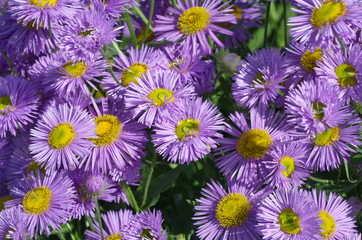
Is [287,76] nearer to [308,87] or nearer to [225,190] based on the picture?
[308,87]

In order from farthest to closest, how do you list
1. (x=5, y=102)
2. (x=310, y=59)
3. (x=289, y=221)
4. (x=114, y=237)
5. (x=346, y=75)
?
(x=5, y=102) < (x=114, y=237) < (x=310, y=59) < (x=346, y=75) < (x=289, y=221)

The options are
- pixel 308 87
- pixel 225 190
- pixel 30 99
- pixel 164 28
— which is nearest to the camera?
pixel 308 87

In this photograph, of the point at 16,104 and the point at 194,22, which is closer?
the point at 16,104

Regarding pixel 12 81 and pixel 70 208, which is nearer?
pixel 70 208

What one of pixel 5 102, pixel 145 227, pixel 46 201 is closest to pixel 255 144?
pixel 145 227

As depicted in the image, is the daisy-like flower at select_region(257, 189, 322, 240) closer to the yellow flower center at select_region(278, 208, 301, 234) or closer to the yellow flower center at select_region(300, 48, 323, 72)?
the yellow flower center at select_region(278, 208, 301, 234)

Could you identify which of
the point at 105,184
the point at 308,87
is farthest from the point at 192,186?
the point at 308,87

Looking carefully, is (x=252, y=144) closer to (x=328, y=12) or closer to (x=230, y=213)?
(x=230, y=213)
